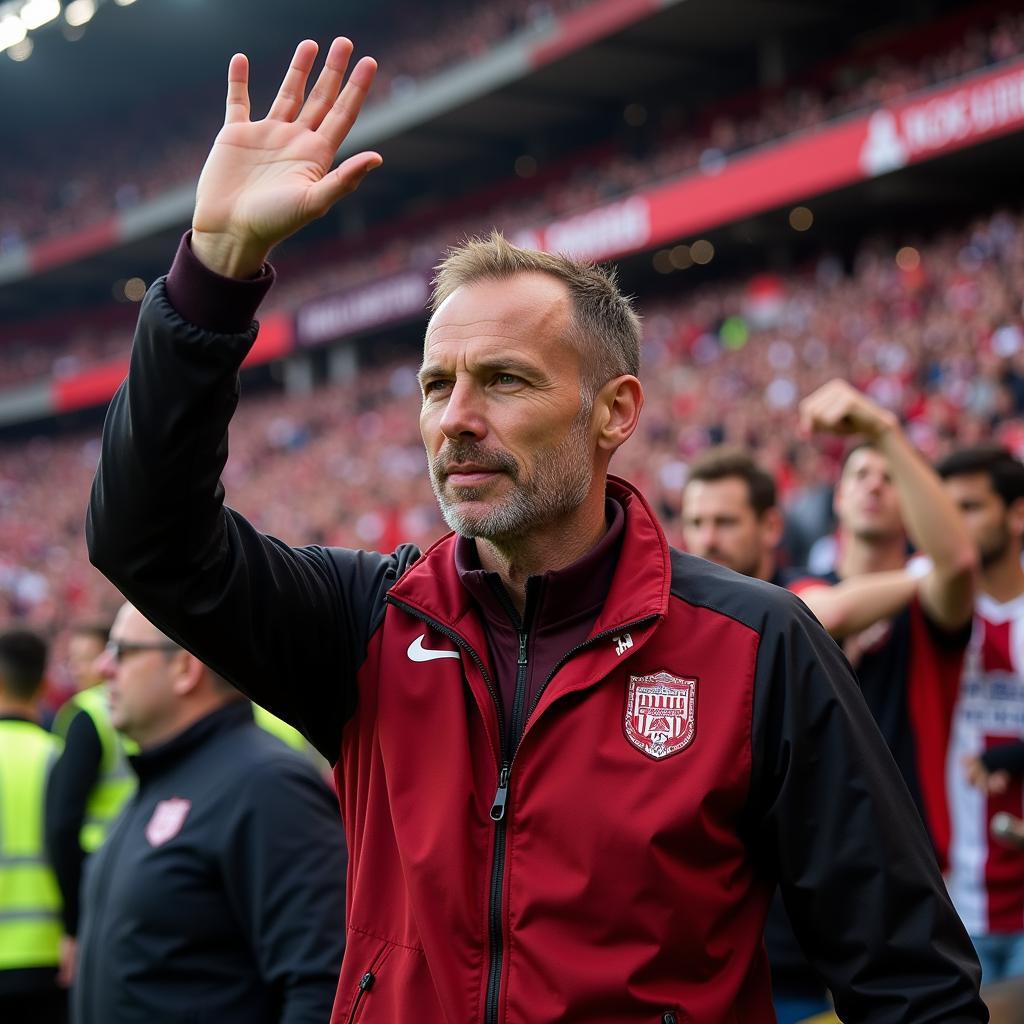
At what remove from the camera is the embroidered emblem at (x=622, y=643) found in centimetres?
181

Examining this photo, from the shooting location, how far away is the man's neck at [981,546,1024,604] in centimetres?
373

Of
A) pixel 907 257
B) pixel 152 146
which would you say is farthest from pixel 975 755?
pixel 152 146

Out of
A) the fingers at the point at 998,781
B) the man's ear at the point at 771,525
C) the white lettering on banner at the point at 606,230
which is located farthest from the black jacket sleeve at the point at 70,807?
the white lettering on banner at the point at 606,230

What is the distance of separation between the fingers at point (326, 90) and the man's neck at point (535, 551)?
611mm

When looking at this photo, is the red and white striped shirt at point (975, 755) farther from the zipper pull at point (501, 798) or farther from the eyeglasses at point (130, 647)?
the zipper pull at point (501, 798)

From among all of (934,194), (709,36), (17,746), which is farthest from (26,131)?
(17,746)

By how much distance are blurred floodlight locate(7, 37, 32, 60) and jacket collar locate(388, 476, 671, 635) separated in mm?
34146

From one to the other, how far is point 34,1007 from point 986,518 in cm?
321

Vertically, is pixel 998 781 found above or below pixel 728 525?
below

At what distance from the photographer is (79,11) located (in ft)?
101

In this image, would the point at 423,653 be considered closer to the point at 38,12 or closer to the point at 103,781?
the point at 103,781

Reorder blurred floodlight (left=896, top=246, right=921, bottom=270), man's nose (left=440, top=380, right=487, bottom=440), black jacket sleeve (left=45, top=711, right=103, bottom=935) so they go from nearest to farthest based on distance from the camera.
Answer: man's nose (left=440, top=380, right=487, bottom=440), black jacket sleeve (left=45, top=711, right=103, bottom=935), blurred floodlight (left=896, top=246, right=921, bottom=270)

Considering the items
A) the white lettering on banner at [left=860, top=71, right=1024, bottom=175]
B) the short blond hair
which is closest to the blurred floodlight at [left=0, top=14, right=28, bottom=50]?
the white lettering on banner at [left=860, top=71, right=1024, bottom=175]

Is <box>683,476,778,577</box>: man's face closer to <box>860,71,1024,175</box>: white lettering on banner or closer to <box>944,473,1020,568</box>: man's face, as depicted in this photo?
<box>944,473,1020,568</box>: man's face
